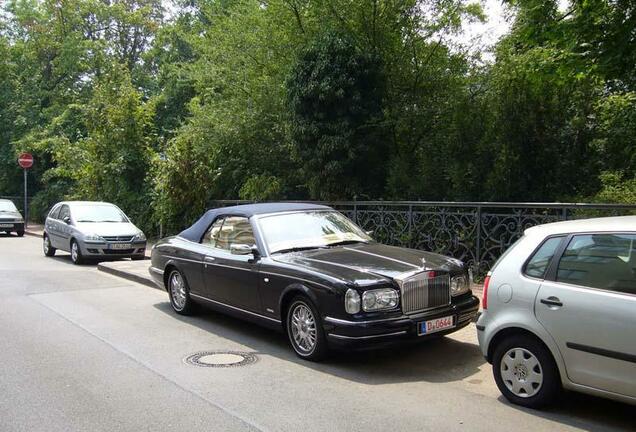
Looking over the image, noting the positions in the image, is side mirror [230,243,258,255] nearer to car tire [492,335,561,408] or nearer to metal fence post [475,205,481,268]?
car tire [492,335,561,408]

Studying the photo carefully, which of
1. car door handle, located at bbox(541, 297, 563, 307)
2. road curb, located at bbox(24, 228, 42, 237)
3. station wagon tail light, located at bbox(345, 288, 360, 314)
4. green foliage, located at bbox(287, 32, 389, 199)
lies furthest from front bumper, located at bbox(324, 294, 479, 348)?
road curb, located at bbox(24, 228, 42, 237)

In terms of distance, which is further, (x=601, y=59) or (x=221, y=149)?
(x=221, y=149)

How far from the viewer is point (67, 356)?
19.9 feet

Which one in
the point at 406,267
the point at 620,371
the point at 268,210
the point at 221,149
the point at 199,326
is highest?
the point at 221,149

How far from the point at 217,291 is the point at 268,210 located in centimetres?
121

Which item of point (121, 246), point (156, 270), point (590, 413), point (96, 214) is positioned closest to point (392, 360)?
point (590, 413)

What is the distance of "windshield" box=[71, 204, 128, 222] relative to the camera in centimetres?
1521

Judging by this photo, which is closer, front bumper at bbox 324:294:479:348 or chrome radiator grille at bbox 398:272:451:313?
front bumper at bbox 324:294:479:348

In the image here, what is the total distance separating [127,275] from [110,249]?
271 cm

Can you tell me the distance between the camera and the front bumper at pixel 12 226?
22.6m

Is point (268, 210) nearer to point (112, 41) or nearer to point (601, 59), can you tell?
point (601, 59)

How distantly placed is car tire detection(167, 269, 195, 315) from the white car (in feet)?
14.8

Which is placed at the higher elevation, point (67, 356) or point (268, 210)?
point (268, 210)

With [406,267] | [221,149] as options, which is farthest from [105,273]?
[406,267]
